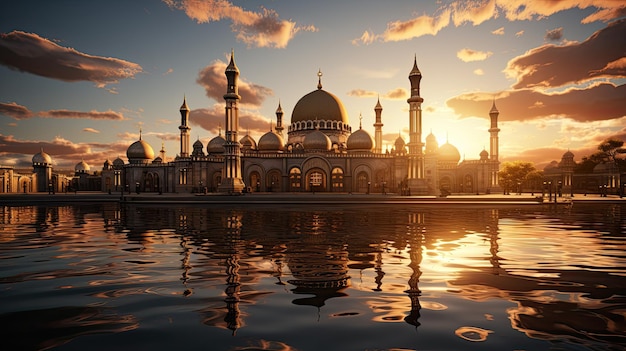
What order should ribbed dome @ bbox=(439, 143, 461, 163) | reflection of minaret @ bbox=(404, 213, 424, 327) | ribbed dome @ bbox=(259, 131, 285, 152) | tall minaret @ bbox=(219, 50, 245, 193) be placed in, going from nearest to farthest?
reflection of minaret @ bbox=(404, 213, 424, 327) < tall minaret @ bbox=(219, 50, 245, 193) < ribbed dome @ bbox=(259, 131, 285, 152) < ribbed dome @ bbox=(439, 143, 461, 163)

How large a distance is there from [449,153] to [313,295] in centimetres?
6433

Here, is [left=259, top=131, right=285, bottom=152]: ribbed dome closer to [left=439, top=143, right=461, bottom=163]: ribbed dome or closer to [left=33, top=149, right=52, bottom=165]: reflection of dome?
[left=439, top=143, right=461, bottom=163]: ribbed dome

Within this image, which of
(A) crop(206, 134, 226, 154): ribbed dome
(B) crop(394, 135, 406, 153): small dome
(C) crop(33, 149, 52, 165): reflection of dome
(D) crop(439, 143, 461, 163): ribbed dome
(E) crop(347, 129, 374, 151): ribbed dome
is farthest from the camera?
(C) crop(33, 149, 52, 165): reflection of dome

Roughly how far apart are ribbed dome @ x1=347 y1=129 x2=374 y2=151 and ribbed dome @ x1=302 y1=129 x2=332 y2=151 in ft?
11.9

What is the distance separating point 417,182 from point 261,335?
4381cm

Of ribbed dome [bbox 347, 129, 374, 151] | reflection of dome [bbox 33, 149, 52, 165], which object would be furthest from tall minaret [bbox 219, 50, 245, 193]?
reflection of dome [bbox 33, 149, 52, 165]

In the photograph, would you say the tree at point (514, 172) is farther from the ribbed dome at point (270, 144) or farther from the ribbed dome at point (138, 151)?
the ribbed dome at point (138, 151)

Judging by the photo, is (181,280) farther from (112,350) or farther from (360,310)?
(360,310)

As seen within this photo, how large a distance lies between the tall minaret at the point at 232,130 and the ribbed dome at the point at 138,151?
2535 cm

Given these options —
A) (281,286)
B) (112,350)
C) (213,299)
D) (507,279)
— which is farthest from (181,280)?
(507,279)

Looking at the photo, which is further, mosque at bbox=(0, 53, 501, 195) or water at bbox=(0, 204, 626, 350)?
mosque at bbox=(0, 53, 501, 195)

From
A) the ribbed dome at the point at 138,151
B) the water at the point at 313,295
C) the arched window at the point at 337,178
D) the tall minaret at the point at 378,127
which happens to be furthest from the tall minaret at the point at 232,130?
the water at the point at 313,295

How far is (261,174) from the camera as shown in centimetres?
5222

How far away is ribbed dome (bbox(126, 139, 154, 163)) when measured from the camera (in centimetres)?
6325
